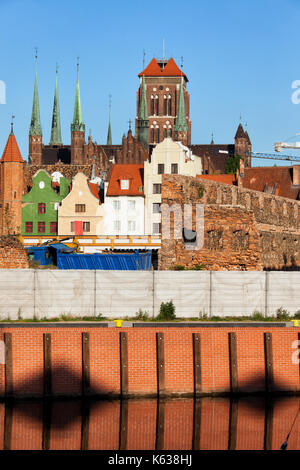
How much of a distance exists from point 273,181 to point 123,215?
36.5 m

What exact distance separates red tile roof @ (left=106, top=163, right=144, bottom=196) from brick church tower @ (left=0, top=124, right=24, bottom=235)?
11370mm

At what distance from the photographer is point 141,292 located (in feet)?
119

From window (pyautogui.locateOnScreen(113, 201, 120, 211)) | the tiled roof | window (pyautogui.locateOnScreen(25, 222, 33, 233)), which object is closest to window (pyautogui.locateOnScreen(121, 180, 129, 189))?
window (pyautogui.locateOnScreen(113, 201, 120, 211))

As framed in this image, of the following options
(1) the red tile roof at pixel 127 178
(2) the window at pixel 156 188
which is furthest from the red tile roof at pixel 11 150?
(2) the window at pixel 156 188

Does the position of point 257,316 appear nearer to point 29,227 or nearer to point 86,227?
point 86,227

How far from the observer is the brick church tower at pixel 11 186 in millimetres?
104000

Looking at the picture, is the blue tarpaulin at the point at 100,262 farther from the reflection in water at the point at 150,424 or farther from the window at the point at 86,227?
the window at the point at 86,227

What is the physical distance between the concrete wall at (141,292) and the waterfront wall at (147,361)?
3028mm

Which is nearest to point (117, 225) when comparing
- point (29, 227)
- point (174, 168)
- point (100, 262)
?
point (174, 168)

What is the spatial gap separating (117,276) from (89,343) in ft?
18.7

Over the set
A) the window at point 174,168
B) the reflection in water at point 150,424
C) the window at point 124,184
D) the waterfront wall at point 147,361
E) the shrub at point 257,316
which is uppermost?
the window at point 174,168

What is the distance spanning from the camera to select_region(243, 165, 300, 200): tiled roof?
125 metres
